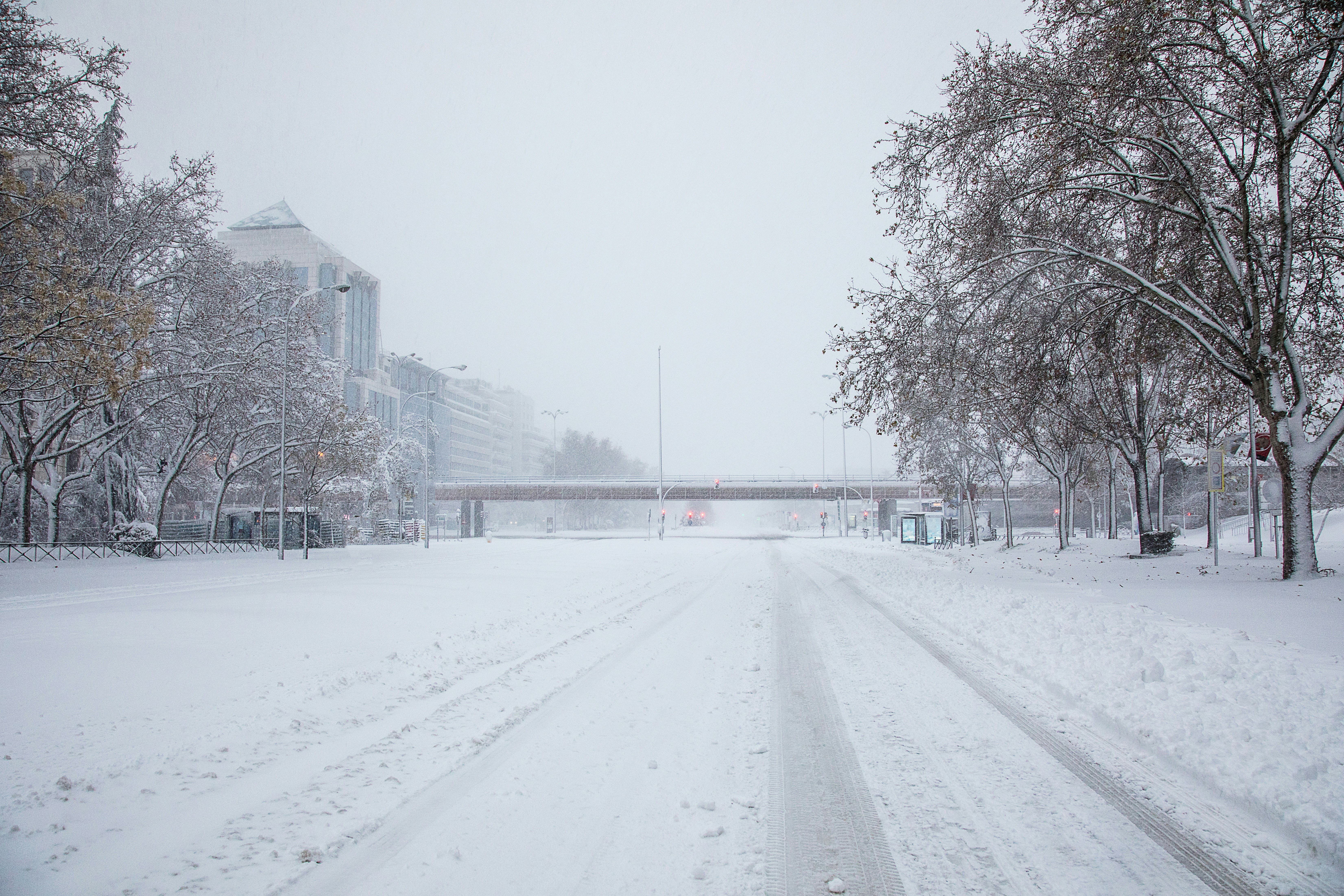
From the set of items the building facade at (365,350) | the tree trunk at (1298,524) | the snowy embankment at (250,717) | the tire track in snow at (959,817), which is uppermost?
the building facade at (365,350)

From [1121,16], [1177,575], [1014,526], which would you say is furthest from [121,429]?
[1014,526]

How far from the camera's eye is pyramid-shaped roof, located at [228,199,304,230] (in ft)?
326

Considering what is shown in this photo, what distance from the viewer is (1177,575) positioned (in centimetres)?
1630

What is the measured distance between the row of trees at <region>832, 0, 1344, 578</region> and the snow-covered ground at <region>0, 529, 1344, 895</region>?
6.19 m

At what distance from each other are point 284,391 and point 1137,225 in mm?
28165

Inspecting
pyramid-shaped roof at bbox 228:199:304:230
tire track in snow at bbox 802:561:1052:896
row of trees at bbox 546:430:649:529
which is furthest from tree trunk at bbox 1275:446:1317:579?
pyramid-shaped roof at bbox 228:199:304:230

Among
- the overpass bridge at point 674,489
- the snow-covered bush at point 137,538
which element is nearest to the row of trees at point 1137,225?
the snow-covered bush at point 137,538

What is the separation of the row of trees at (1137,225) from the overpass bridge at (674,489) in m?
61.7

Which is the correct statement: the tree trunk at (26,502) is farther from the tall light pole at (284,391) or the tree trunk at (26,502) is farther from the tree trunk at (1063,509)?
the tree trunk at (1063,509)

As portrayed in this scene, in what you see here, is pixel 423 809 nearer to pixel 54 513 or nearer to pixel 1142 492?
pixel 1142 492

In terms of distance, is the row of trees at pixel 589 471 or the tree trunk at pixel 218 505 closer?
the tree trunk at pixel 218 505

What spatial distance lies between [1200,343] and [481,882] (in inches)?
652

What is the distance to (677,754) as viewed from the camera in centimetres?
460

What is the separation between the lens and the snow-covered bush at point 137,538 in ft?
89.5
